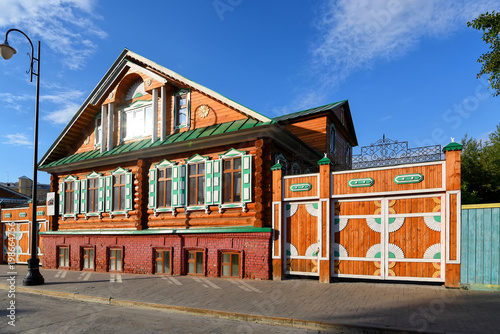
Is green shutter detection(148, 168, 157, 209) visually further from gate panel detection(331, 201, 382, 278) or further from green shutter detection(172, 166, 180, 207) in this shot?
gate panel detection(331, 201, 382, 278)

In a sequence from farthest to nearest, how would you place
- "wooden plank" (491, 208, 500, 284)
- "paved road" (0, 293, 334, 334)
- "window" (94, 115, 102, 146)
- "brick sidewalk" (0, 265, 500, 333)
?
"window" (94, 115, 102, 146) → "wooden plank" (491, 208, 500, 284) → "paved road" (0, 293, 334, 334) → "brick sidewalk" (0, 265, 500, 333)

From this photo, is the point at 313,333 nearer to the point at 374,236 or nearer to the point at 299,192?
the point at 374,236

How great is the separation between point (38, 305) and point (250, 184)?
7.48 metres

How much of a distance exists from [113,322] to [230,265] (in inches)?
230

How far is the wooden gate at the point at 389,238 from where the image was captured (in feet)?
33.0

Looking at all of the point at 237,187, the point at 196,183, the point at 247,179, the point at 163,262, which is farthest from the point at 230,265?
the point at 196,183

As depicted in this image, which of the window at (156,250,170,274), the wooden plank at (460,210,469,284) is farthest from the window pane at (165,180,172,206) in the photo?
the wooden plank at (460,210,469,284)

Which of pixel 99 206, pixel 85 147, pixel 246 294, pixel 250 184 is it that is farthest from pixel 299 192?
pixel 85 147

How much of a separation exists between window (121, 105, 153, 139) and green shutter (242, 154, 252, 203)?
5.87m

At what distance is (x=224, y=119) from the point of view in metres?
14.5

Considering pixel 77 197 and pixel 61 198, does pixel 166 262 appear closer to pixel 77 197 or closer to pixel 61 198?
pixel 77 197

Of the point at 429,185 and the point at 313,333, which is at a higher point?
the point at 429,185

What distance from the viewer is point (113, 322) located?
7.73m

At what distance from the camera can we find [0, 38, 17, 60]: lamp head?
12070 mm
